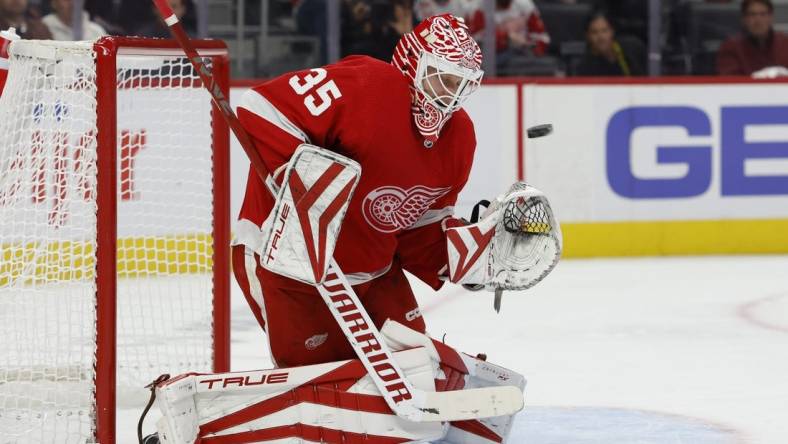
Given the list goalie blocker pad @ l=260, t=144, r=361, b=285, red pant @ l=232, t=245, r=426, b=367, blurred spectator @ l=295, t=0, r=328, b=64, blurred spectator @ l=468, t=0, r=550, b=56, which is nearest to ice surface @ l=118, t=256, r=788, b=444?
red pant @ l=232, t=245, r=426, b=367

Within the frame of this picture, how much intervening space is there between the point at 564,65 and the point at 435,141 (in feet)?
12.1

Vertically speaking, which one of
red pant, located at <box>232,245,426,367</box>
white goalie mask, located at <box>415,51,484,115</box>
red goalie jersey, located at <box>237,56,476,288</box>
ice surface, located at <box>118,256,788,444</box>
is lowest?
ice surface, located at <box>118,256,788,444</box>

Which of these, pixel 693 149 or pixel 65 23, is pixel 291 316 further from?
pixel 693 149

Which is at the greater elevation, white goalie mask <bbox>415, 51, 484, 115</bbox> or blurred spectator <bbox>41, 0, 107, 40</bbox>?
blurred spectator <bbox>41, 0, 107, 40</bbox>

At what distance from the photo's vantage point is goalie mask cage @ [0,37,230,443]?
2.57 m

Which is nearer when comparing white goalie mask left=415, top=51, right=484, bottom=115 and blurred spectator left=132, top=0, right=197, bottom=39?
white goalie mask left=415, top=51, right=484, bottom=115

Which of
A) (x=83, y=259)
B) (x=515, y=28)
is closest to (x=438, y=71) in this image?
(x=83, y=259)

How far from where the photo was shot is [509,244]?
2.77 meters

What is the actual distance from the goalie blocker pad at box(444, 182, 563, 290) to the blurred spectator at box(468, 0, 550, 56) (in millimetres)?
3462

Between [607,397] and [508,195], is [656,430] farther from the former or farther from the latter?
[508,195]

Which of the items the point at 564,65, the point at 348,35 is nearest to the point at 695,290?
the point at 564,65

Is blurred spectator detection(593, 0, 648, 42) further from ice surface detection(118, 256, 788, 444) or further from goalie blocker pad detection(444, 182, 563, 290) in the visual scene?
goalie blocker pad detection(444, 182, 563, 290)

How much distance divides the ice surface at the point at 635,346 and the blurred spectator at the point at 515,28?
1.03 meters

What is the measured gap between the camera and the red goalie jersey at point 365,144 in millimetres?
2479
